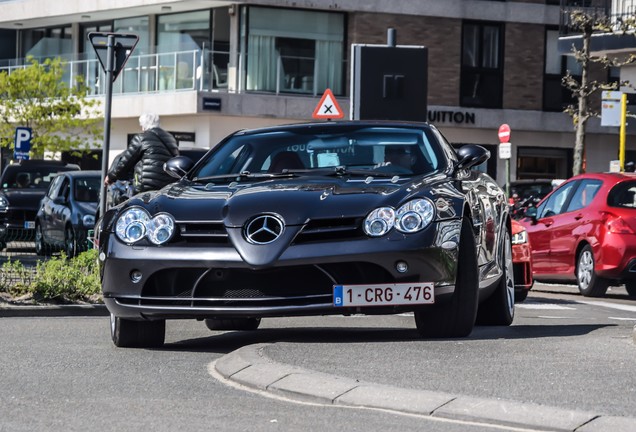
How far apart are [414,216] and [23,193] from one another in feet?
77.8

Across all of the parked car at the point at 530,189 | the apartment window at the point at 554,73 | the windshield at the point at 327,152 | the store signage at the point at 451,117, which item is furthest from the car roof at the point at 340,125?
the apartment window at the point at 554,73

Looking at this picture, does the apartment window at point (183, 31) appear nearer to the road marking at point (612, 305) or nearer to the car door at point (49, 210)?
the car door at point (49, 210)

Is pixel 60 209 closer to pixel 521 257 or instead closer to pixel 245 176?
pixel 521 257

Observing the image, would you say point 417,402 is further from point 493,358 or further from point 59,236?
point 59,236

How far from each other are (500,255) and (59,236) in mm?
17302

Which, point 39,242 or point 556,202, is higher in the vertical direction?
point 556,202

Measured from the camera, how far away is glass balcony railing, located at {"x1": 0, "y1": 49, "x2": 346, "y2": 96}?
4491cm

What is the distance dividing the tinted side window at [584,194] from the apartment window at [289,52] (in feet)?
86.9

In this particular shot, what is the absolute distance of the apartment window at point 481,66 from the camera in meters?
49.4

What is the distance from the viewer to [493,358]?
29.5 feet

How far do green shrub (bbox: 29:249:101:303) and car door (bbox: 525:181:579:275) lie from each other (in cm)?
694

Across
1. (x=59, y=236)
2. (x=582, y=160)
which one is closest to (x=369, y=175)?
(x=59, y=236)

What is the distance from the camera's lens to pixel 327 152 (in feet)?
36.8

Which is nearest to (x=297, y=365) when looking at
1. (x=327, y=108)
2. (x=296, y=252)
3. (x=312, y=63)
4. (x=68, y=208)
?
(x=296, y=252)
